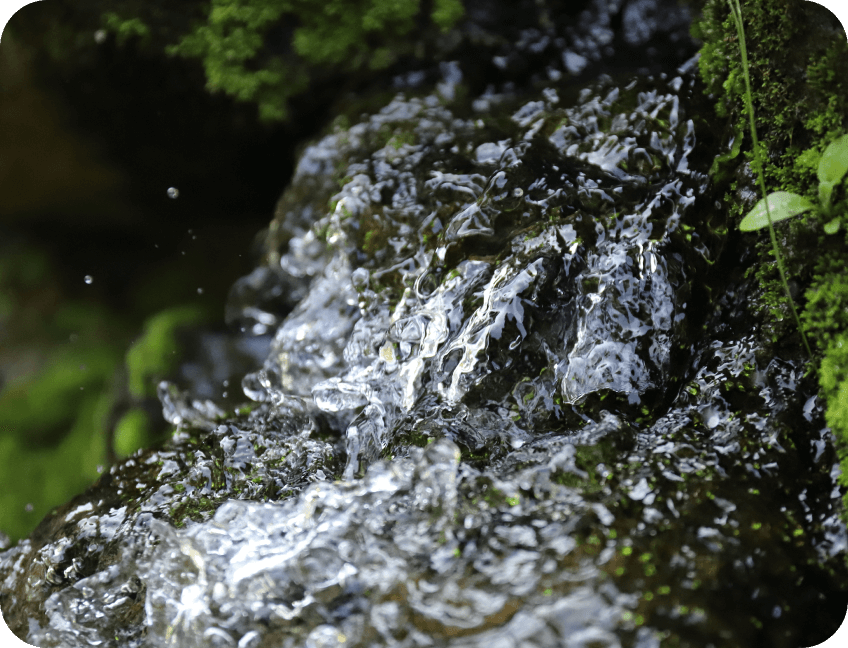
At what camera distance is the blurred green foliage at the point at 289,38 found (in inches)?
127

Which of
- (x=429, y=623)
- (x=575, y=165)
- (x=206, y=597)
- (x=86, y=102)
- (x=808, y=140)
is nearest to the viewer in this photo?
(x=429, y=623)

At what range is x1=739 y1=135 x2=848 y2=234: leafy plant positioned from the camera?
1.76 meters

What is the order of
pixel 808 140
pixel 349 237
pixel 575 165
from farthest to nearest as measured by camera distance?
pixel 349 237, pixel 575 165, pixel 808 140

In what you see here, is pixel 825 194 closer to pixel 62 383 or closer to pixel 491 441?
pixel 491 441

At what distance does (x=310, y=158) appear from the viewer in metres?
3.46

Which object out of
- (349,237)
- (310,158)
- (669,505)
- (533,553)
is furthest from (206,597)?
(310,158)

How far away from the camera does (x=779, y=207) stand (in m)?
1.85

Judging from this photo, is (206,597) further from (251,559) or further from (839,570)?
(839,570)

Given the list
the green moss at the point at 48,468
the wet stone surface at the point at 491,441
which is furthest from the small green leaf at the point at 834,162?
the green moss at the point at 48,468

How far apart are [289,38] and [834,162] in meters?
2.94

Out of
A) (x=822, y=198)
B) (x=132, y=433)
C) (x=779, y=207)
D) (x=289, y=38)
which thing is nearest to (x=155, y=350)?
(x=132, y=433)

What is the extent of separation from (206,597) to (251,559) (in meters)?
0.19

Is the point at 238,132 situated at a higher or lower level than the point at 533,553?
higher

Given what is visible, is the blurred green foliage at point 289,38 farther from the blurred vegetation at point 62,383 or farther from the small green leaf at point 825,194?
the small green leaf at point 825,194
